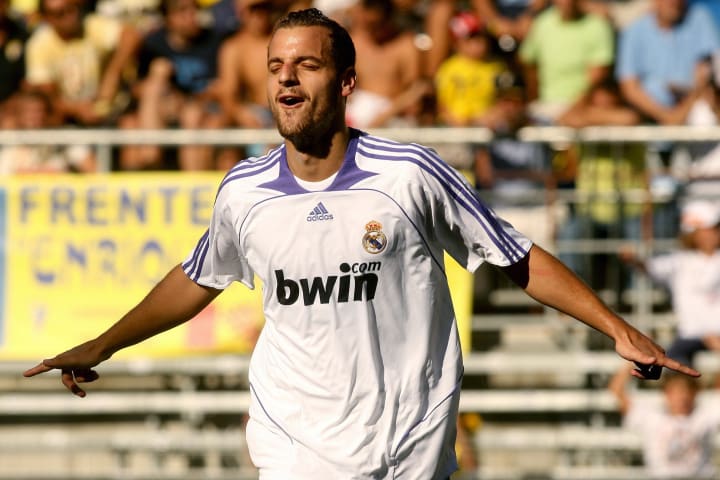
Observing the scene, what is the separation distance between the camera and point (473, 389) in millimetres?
9578

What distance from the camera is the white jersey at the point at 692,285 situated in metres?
8.96

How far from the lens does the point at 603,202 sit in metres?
9.04

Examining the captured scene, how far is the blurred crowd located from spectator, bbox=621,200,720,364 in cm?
41

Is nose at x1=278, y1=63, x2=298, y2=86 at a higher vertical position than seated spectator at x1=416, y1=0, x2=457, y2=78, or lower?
lower

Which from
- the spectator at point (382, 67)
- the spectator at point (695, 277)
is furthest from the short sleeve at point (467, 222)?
the spectator at point (382, 67)

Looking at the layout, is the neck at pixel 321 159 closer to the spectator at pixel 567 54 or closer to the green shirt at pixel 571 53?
the spectator at pixel 567 54

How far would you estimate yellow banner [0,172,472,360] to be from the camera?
906 cm

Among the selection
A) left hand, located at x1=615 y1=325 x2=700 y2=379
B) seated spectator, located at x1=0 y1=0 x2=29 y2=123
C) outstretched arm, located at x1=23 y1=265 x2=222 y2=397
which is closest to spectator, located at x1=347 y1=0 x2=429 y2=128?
seated spectator, located at x1=0 y1=0 x2=29 y2=123

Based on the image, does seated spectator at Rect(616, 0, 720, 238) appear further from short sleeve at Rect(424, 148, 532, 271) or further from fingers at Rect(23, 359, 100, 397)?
fingers at Rect(23, 359, 100, 397)

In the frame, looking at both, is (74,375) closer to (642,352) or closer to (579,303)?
(579,303)

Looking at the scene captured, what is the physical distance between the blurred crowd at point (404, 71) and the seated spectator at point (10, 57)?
0.01 meters

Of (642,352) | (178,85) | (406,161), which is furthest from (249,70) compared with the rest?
(642,352)

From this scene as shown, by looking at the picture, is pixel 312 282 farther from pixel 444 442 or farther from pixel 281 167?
pixel 444 442

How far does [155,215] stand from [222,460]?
188 centimetres
